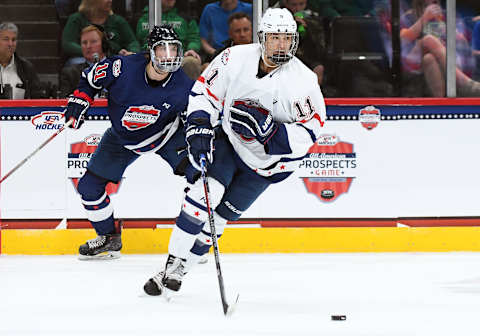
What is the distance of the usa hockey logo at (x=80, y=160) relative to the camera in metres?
5.14

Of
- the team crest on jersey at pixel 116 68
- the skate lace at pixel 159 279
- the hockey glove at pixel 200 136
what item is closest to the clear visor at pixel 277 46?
the hockey glove at pixel 200 136

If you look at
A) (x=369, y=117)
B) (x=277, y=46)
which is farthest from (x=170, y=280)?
(x=369, y=117)

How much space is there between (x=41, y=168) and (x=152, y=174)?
63 cm

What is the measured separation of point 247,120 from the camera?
347cm

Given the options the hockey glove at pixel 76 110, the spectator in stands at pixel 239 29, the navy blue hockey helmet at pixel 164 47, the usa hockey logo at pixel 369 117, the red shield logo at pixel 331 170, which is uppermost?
the spectator in stands at pixel 239 29

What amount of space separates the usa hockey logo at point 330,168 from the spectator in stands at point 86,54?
4.43ft

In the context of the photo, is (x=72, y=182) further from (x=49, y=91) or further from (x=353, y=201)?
(x=353, y=201)

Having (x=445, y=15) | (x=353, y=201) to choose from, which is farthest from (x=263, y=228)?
(x=445, y=15)

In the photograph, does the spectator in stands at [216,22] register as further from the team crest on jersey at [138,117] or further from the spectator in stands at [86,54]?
the team crest on jersey at [138,117]

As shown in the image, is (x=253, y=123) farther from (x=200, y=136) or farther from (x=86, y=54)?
(x=86, y=54)

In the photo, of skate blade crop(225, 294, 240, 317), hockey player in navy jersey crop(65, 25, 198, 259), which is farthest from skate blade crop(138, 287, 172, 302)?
hockey player in navy jersey crop(65, 25, 198, 259)

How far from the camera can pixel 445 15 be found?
5242 millimetres

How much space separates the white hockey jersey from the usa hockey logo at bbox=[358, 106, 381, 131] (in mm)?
1570

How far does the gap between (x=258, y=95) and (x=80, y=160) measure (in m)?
1.84
